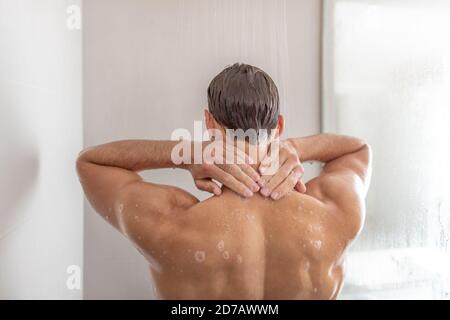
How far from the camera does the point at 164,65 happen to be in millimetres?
1526

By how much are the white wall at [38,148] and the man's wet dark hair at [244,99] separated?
39 cm

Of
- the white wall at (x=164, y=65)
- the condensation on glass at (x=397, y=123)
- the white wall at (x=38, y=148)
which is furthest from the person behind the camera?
the white wall at (x=164, y=65)

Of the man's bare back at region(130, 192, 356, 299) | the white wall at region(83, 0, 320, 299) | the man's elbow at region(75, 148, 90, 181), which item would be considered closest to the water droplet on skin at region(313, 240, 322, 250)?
the man's bare back at region(130, 192, 356, 299)

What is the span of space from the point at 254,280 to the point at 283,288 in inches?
2.5

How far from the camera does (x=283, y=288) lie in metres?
0.88

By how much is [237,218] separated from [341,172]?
11.5 inches

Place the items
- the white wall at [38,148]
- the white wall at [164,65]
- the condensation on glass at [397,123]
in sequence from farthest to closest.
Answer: the white wall at [164,65], the condensation on glass at [397,123], the white wall at [38,148]

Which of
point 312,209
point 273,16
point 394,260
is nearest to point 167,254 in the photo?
point 312,209

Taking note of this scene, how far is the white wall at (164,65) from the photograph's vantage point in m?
1.44

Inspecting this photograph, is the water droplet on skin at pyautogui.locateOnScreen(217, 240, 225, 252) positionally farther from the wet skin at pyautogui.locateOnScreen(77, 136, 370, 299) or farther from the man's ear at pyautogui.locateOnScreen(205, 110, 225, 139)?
the man's ear at pyautogui.locateOnScreen(205, 110, 225, 139)

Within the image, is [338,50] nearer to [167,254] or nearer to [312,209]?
[312,209]

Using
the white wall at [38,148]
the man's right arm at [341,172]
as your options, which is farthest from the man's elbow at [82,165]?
the man's right arm at [341,172]

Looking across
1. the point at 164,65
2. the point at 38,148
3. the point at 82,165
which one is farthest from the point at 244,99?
the point at 164,65

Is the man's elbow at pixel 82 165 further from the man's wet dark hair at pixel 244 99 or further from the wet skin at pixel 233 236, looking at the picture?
the man's wet dark hair at pixel 244 99
